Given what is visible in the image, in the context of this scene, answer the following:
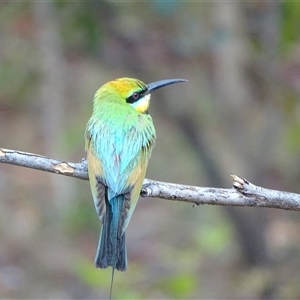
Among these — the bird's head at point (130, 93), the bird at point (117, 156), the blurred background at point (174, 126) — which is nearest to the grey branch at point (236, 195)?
the bird at point (117, 156)

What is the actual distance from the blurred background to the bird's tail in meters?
1.04

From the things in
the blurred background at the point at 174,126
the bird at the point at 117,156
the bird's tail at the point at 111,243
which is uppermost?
the blurred background at the point at 174,126

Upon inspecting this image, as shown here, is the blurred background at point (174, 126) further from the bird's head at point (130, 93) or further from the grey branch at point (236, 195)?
the grey branch at point (236, 195)

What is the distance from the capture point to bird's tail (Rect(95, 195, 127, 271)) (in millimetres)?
3408

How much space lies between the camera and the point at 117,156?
3613mm

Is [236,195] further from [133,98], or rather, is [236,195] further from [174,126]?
[174,126]

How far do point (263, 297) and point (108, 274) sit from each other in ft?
4.93

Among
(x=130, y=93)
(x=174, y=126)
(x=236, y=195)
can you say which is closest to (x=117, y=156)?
(x=130, y=93)

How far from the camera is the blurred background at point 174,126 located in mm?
4957

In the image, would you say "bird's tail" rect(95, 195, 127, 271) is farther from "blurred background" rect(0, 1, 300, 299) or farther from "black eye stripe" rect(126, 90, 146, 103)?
"blurred background" rect(0, 1, 300, 299)

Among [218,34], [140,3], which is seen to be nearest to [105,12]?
[140,3]

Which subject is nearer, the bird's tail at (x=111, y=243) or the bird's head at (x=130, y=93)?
the bird's tail at (x=111, y=243)

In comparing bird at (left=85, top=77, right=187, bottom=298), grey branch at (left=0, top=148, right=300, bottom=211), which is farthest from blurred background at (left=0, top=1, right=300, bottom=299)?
grey branch at (left=0, top=148, right=300, bottom=211)

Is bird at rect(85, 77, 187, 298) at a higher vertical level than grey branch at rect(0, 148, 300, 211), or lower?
higher
